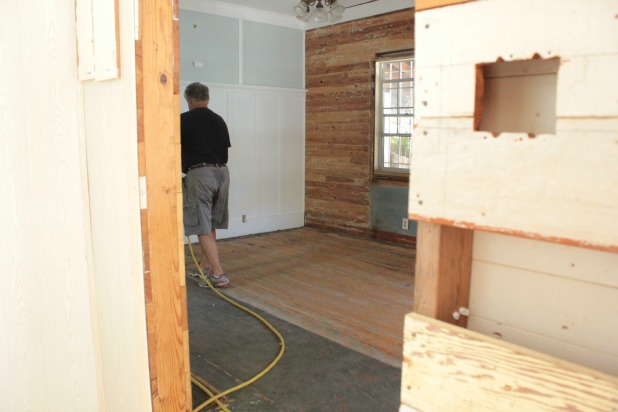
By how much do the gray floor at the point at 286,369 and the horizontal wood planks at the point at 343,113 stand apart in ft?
11.0

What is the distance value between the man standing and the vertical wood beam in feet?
11.7

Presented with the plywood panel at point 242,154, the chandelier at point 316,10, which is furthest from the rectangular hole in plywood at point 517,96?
the plywood panel at point 242,154

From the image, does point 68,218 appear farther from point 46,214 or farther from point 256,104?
point 256,104

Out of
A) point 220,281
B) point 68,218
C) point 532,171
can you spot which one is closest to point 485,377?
point 532,171

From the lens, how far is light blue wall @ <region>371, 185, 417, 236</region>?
622 cm

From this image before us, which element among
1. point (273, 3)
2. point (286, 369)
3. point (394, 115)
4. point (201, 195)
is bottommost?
point (286, 369)

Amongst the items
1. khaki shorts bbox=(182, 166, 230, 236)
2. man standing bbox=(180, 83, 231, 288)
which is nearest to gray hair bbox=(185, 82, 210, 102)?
man standing bbox=(180, 83, 231, 288)

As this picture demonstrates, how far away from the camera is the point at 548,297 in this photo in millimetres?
829

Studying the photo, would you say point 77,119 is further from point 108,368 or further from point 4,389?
point 4,389

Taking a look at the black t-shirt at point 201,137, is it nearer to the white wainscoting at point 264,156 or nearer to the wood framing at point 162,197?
the white wainscoting at point 264,156

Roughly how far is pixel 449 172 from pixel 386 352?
2577 mm

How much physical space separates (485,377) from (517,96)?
1.43ft

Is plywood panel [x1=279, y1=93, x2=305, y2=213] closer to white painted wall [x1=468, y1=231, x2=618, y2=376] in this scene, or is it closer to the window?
the window

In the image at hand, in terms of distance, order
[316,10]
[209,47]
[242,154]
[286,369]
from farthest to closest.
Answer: [242,154] < [209,47] < [316,10] < [286,369]
